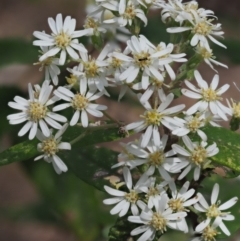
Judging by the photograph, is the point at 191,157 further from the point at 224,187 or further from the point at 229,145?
the point at 224,187

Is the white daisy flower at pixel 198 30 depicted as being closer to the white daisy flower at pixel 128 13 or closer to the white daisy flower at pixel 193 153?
the white daisy flower at pixel 128 13

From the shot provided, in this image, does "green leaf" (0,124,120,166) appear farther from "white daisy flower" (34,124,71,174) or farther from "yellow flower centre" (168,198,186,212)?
"yellow flower centre" (168,198,186,212)

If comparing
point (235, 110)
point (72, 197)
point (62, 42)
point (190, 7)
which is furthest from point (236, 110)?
point (72, 197)

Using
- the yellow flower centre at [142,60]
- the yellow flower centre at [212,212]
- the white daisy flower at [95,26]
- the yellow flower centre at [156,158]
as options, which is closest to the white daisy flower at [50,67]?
the white daisy flower at [95,26]

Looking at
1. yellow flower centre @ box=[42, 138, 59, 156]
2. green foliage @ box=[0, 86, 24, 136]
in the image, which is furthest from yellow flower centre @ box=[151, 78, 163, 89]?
green foliage @ box=[0, 86, 24, 136]

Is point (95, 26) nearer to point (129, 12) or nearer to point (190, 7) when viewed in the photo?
point (129, 12)

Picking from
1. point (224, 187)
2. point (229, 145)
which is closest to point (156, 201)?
point (229, 145)
